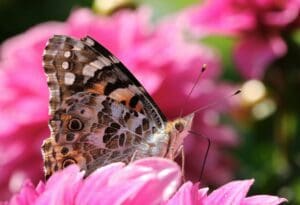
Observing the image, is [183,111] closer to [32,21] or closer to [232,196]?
[232,196]

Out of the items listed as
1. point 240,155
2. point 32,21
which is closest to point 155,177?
point 240,155

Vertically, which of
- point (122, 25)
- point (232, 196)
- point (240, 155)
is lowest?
point (240, 155)

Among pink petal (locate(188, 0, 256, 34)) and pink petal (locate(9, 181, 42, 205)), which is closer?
pink petal (locate(9, 181, 42, 205))

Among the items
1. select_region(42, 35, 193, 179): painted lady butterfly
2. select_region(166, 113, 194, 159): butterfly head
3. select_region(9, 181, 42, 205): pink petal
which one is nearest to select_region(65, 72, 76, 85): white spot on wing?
select_region(42, 35, 193, 179): painted lady butterfly

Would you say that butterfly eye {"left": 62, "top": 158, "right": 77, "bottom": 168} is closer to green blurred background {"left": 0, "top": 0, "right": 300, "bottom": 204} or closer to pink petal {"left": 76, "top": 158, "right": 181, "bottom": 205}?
pink petal {"left": 76, "top": 158, "right": 181, "bottom": 205}

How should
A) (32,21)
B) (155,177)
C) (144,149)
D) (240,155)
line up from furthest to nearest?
1. (32,21)
2. (240,155)
3. (144,149)
4. (155,177)

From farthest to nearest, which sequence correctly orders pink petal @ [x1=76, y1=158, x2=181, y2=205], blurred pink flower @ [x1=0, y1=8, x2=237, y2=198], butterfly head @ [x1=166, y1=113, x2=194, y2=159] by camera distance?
blurred pink flower @ [x1=0, y1=8, x2=237, y2=198] < butterfly head @ [x1=166, y1=113, x2=194, y2=159] < pink petal @ [x1=76, y1=158, x2=181, y2=205]

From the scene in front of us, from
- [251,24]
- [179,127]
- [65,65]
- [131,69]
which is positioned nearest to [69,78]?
[65,65]
